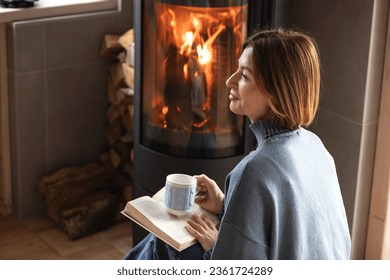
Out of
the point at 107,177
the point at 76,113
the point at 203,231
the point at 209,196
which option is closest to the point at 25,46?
the point at 76,113

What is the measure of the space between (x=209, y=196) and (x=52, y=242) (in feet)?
4.24

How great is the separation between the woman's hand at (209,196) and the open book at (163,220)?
0.6 inches

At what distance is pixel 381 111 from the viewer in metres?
2.69

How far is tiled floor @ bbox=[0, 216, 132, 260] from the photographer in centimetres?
321

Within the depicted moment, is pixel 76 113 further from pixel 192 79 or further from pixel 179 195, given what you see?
pixel 179 195

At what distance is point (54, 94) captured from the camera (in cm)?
338

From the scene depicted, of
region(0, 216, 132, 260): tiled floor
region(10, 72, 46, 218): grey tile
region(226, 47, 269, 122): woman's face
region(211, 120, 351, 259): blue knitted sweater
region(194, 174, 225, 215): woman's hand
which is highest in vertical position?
region(226, 47, 269, 122): woman's face

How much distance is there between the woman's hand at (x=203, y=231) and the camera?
203 centimetres

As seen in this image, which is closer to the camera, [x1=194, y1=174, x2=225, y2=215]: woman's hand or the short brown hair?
the short brown hair

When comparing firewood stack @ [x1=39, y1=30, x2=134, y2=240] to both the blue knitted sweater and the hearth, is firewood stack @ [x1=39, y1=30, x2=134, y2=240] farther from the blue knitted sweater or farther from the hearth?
the blue knitted sweater

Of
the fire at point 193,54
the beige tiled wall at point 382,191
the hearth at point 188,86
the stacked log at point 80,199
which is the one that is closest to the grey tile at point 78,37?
the stacked log at point 80,199

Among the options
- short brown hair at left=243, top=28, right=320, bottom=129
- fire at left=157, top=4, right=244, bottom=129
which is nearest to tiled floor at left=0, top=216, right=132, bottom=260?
fire at left=157, top=4, right=244, bottom=129
